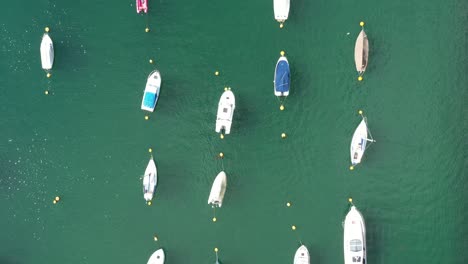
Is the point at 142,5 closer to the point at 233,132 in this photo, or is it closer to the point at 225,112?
the point at 225,112

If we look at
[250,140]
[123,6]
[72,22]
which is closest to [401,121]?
[250,140]

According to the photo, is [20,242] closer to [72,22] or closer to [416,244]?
[72,22]

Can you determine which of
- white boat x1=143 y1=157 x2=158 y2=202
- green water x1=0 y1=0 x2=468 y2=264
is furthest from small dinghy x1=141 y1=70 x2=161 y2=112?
white boat x1=143 y1=157 x2=158 y2=202

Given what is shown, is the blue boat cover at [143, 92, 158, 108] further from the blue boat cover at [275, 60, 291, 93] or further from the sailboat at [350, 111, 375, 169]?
the sailboat at [350, 111, 375, 169]

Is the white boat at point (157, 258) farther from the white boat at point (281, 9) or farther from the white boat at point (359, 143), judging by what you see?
the white boat at point (281, 9)

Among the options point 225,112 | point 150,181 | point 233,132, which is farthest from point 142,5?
point 150,181
